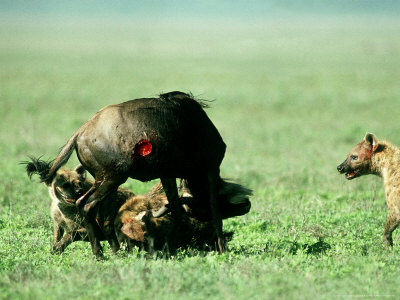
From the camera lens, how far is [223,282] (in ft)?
22.4

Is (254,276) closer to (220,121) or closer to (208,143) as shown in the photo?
(208,143)

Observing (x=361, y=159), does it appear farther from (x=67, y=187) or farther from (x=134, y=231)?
(x=67, y=187)

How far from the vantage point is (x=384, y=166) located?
957 centimetres

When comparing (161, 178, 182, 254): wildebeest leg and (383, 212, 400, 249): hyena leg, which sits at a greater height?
(161, 178, 182, 254): wildebeest leg

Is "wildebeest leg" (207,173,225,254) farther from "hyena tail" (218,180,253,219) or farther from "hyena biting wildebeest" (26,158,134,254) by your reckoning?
"hyena biting wildebeest" (26,158,134,254)

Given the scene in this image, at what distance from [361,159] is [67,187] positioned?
4.27 m

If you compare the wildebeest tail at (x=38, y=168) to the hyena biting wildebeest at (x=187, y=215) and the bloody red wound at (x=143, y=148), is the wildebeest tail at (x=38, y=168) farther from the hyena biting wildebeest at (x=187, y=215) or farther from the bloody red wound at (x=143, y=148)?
the bloody red wound at (x=143, y=148)

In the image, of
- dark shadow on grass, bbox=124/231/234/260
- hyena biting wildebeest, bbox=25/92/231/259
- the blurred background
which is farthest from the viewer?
the blurred background

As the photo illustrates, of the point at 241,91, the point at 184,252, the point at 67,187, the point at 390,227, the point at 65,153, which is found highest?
the point at 241,91

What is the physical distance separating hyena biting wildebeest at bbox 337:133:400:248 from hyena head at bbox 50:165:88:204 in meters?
3.86

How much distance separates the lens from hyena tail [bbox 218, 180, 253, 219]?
29.7 feet

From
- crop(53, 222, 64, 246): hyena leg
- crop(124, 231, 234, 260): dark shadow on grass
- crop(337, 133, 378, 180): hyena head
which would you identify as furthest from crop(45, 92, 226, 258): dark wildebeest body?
crop(337, 133, 378, 180): hyena head

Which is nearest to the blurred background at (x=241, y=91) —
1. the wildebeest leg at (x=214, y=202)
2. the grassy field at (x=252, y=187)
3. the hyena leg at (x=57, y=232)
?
the grassy field at (x=252, y=187)

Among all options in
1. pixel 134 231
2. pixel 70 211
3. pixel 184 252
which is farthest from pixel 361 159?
pixel 70 211
